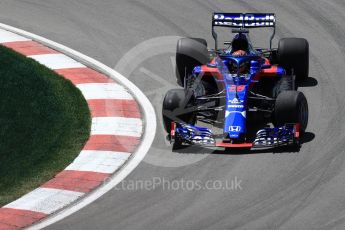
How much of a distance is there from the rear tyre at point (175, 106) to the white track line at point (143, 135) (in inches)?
20.6

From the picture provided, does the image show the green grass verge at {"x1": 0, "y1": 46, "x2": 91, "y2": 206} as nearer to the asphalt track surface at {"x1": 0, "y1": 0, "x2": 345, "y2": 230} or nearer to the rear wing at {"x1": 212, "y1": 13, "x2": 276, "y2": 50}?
the asphalt track surface at {"x1": 0, "y1": 0, "x2": 345, "y2": 230}

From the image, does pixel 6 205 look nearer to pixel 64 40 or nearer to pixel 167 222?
pixel 167 222

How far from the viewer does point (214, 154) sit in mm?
14383

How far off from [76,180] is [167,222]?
202 centimetres

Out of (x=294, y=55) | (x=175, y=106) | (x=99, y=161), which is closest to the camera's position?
(x=99, y=161)

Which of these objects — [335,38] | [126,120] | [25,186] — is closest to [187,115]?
[126,120]

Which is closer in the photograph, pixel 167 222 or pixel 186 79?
pixel 167 222

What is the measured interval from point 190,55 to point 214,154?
2637 millimetres

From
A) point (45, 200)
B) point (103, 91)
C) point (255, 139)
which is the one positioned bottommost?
point (45, 200)

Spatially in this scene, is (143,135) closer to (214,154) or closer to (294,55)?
(214,154)

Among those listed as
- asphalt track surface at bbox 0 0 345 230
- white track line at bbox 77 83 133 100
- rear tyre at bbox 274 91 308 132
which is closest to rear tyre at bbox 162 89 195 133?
asphalt track surface at bbox 0 0 345 230

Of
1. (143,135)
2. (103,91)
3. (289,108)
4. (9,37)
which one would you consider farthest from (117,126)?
(9,37)

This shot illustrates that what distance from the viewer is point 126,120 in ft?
51.6

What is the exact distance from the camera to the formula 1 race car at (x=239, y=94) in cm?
1430
